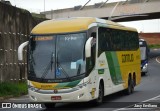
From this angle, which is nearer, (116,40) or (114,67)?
(114,67)

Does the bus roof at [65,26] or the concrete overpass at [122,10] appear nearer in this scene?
the bus roof at [65,26]

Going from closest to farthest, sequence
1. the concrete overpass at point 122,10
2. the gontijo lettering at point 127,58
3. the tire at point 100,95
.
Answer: the tire at point 100,95 < the gontijo lettering at point 127,58 < the concrete overpass at point 122,10

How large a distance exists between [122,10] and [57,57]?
57386 mm

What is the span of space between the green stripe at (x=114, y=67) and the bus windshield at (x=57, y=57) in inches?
113

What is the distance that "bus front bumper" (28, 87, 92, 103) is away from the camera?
1759cm

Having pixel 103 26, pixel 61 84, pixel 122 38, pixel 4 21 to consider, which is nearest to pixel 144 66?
pixel 4 21

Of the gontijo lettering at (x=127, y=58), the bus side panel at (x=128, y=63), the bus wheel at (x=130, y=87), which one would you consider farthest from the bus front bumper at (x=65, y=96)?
the bus wheel at (x=130, y=87)

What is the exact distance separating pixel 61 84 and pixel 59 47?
1373 millimetres

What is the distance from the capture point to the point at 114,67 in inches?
865

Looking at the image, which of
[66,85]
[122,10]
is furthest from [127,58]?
[122,10]

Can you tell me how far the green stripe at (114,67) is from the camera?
21.3m

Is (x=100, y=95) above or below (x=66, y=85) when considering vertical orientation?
below

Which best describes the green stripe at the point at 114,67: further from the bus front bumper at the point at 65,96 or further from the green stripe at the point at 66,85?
the green stripe at the point at 66,85

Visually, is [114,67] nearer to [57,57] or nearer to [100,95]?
[100,95]
